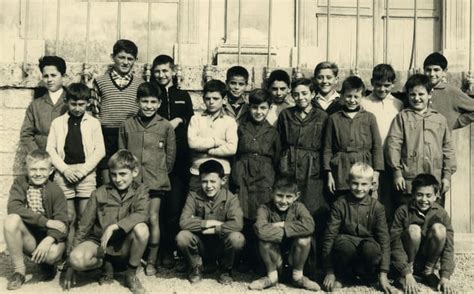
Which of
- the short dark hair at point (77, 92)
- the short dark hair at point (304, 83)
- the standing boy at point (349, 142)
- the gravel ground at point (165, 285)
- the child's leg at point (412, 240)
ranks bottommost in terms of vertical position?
the gravel ground at point (165, 285)

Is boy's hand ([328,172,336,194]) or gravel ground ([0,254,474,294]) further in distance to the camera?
boy's hand ([328,172,336,194])

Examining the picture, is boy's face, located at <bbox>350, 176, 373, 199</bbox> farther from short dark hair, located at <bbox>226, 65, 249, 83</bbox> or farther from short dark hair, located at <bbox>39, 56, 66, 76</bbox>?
short dark hair, located at <bbox>39, 56, 66, 76</bbox>

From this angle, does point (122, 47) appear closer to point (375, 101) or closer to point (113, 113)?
point (113, 113)

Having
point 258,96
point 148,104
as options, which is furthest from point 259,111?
point 148,104

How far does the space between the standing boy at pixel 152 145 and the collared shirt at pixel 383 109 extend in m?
1.53

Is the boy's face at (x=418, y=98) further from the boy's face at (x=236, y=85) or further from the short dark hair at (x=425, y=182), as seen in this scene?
the boy's face at (x=236, y=85)

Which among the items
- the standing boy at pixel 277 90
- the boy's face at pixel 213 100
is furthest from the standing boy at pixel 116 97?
the standing boy at pixel 277 90

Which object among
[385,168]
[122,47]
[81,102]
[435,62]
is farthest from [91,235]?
[435,62]

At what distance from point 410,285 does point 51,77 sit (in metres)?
3.09

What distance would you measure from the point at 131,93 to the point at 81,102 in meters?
0.42

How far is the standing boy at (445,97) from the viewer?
5.32 m

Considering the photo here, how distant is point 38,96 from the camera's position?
5.62 m

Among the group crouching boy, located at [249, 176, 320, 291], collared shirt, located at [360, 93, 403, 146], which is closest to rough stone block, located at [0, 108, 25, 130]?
crouching boy, located at [249, 176, 320, 291]

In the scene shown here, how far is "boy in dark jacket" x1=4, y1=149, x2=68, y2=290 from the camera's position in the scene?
454 cm
